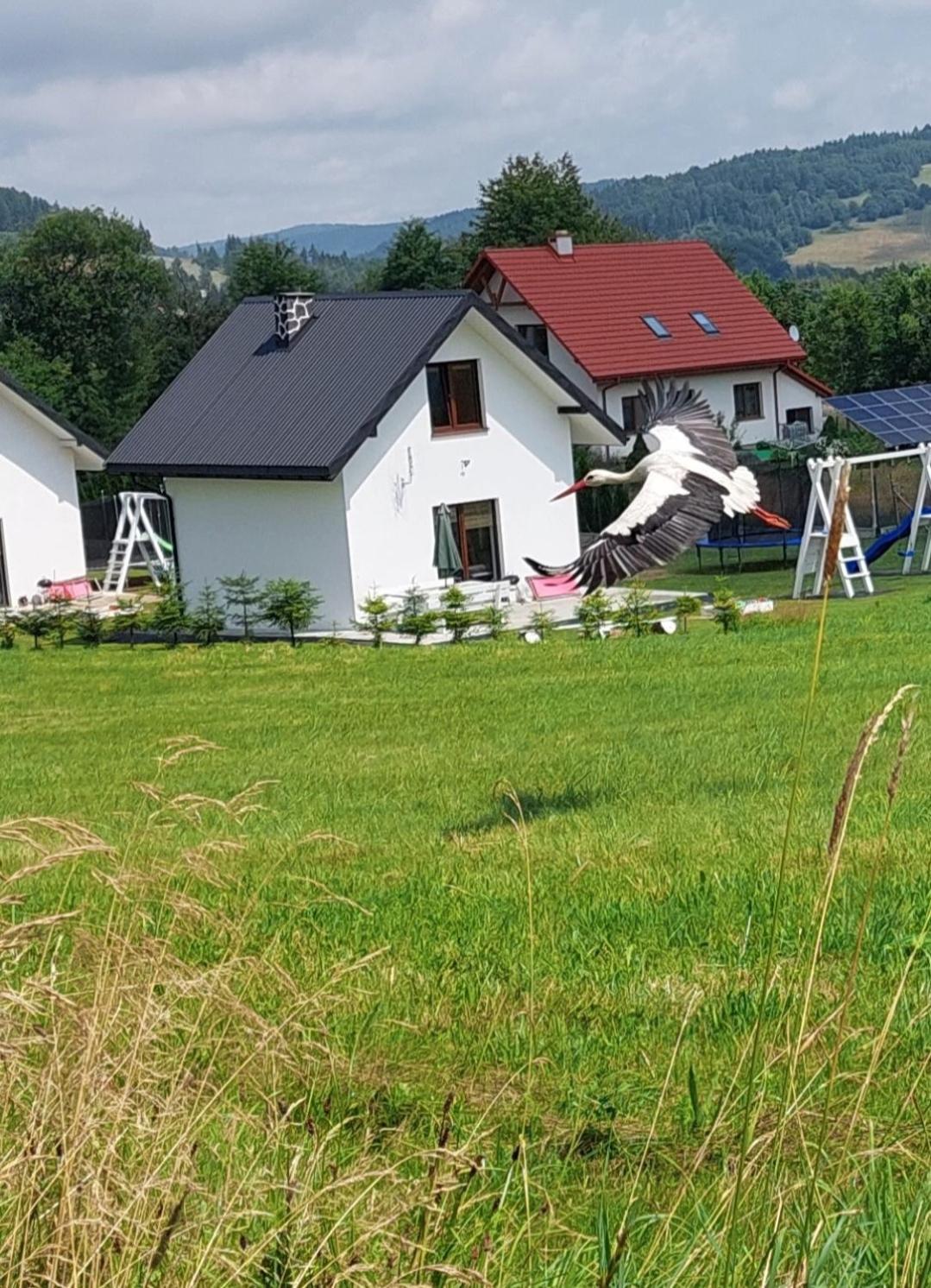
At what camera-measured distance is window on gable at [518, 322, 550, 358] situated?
171 feet

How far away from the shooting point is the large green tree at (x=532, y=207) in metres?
81.4

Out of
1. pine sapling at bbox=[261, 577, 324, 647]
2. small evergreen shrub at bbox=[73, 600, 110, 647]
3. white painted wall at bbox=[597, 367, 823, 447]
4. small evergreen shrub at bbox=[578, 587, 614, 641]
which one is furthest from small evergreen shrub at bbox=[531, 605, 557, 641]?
white painted wall at bbox=[597, 367, 823, 447]

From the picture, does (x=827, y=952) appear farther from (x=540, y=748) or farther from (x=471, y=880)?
(x=540, y=748)

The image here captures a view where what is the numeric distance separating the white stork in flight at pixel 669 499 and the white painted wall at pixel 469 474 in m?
17.7

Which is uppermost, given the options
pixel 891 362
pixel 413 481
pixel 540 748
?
pixel 891 362

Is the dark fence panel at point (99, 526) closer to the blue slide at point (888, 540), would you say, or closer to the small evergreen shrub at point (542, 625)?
the blue slide at point (888, 540)

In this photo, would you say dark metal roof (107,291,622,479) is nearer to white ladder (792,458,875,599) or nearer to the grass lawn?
white ladder (792,458,875,599)

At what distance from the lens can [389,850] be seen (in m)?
8.58

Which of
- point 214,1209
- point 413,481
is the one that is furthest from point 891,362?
point 214,1209

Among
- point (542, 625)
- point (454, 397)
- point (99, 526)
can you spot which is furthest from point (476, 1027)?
point (99, 526)

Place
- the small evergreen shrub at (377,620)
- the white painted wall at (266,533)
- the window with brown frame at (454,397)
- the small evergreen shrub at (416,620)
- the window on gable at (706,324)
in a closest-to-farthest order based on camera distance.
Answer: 1. the small evergreen shrub at (416,620)
2. the small evergreen shrub at (377,620)
3. the white painted wall at (266,533)
4. the window with brown frame at (454,397)
5. the window on gable at (706,324)

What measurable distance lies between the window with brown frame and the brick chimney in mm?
3607

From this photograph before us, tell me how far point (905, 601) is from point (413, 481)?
9.92 meters

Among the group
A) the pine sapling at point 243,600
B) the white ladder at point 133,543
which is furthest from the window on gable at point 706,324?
the pine sapling at point 243,600
